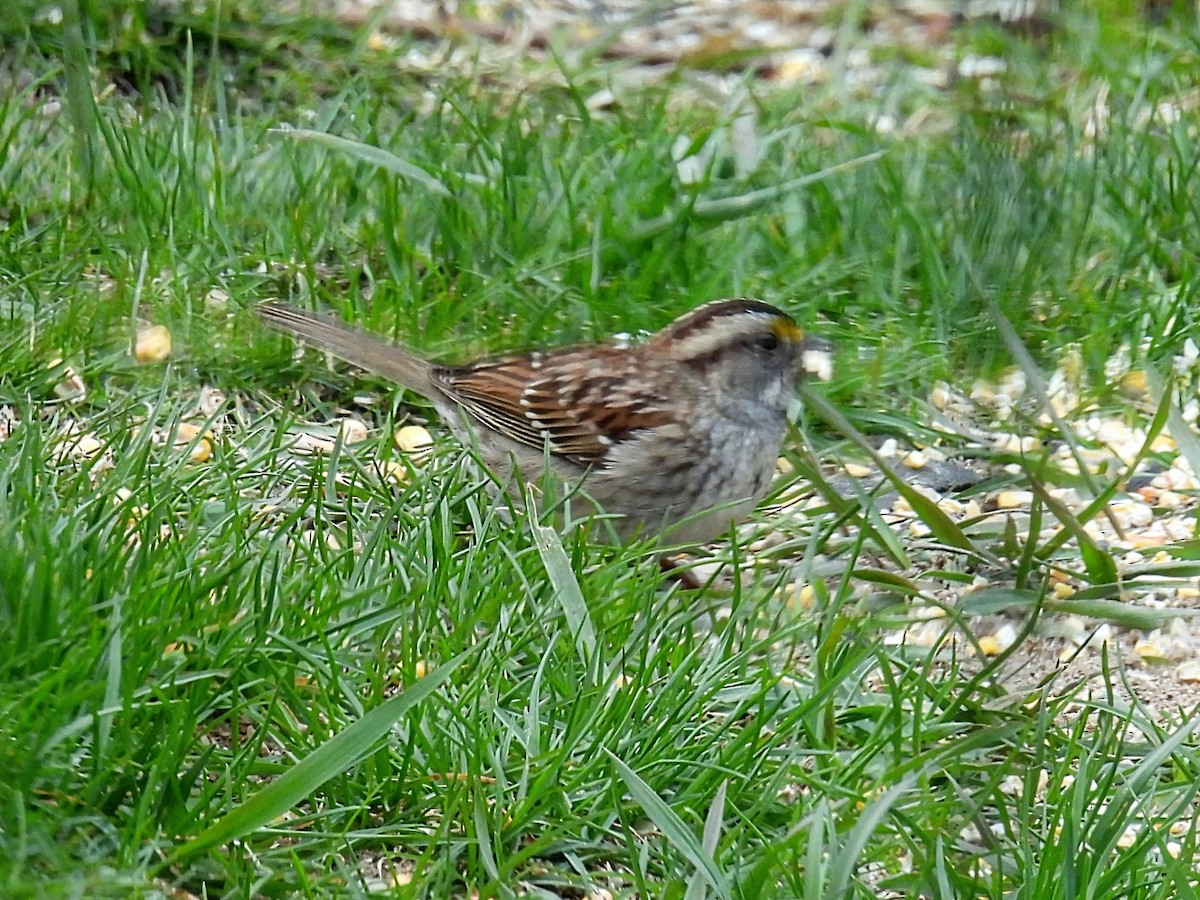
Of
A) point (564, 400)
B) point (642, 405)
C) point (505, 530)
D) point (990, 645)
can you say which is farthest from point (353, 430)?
point (990, 645)

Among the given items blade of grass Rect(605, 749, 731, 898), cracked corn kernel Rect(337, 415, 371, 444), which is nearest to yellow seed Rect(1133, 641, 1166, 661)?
blade of grass Rect(605, 749, 731, 898)

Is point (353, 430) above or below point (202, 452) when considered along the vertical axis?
below

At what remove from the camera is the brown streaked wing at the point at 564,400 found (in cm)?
484

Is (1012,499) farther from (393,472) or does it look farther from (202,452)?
(202,452)

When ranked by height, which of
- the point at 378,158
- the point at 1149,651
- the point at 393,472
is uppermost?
the point at 378,158

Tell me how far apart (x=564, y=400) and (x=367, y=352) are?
0.57 meters

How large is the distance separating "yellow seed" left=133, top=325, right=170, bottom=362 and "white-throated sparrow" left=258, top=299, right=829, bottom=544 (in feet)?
0.90

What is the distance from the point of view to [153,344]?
201 inches

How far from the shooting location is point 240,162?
5.74 meters

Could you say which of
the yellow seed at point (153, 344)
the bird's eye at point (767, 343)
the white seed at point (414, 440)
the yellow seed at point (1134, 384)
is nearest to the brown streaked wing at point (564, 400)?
the white seed at point (414, 440)

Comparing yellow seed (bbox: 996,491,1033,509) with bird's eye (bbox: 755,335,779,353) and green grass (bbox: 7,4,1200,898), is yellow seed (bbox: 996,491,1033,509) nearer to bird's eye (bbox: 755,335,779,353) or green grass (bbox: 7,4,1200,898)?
green grass (bbox: 7,4,1200,898)

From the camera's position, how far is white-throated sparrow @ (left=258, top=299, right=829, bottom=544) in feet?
15.5

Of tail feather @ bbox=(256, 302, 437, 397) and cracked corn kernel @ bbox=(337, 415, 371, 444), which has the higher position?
tail feather @ bbox=(256, 302, 437, 397)

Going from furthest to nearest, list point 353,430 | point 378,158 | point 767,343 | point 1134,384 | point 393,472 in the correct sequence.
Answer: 1. point 378,158
2. point 1134,384
3. point 353,430
4. point 767,343
5. point 393,472
